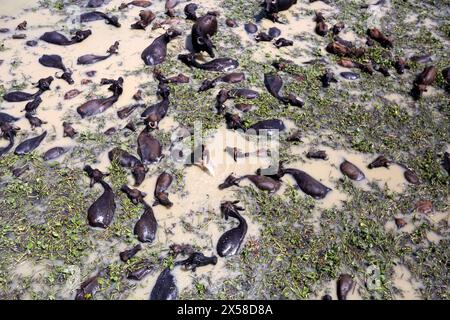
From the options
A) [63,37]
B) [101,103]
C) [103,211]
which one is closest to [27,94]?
[101,103]

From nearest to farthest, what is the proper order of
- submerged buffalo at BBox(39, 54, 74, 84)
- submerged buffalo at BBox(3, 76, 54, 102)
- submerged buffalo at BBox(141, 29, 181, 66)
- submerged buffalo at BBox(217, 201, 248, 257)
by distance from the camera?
submerged buffalo at BBox(217, 201, 248, 257) < submerged buffalo at BBox(3, 76, 54, 102) < submerged buffalo at BBox(39, 54, 74, 84) < submerged buffalo at BBox(141, 29, 181, 66)

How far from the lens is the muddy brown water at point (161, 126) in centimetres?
566

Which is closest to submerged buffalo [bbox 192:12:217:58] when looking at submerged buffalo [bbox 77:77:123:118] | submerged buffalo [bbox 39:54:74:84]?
submerged buffalo [bbox 77:77:123:118]

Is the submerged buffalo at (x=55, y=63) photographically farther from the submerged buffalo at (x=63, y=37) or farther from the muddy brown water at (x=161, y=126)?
the submerged buffalo at (x=63, y=37)

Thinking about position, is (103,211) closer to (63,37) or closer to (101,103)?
(101,103)

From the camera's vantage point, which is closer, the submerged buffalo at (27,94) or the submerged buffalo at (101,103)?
the submerged buffalo at (101,103)

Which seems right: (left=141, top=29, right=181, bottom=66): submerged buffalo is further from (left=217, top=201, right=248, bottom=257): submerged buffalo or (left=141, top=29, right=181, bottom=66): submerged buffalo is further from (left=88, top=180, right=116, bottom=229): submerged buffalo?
(left=217, top=201, right=248, bottom=257): submerged buffalo

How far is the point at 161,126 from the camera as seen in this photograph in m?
7.24

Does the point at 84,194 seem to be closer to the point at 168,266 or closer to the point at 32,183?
the point at 32,183

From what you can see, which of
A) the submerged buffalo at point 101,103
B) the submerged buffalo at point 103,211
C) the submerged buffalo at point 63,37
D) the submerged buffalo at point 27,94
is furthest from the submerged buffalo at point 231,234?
the submerged buffalo at point 63,37

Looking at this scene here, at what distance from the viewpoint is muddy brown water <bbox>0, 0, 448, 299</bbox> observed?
5656 millimetres

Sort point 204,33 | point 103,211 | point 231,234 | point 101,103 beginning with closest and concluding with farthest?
point 231,234
point 103,211
point 101,103
point 204,33

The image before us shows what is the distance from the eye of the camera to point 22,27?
9328 mm

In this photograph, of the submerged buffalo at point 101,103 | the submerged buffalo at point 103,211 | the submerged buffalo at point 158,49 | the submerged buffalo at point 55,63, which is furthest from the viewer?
the submerged buffalo at point 158,49
